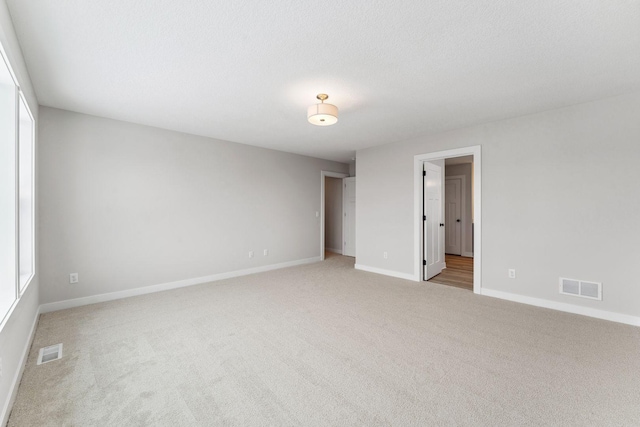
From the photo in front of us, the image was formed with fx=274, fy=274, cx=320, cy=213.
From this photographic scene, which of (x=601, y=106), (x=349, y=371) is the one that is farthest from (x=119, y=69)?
(x=601, y=106)

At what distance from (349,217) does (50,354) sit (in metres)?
5.77

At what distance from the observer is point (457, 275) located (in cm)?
502

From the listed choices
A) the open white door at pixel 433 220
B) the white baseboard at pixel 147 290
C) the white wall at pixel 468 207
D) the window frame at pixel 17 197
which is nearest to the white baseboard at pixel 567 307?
the open white door at pixel 433 220

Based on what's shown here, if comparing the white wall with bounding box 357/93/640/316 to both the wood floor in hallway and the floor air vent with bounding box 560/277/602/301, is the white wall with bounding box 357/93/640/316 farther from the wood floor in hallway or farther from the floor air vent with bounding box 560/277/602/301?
the wood floor in hallway

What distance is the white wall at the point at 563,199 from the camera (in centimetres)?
292

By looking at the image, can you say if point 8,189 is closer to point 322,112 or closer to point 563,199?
point 322,112

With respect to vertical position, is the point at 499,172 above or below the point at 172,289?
above

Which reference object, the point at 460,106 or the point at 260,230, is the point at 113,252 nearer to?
the point at 260,230

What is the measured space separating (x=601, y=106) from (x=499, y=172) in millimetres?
1155

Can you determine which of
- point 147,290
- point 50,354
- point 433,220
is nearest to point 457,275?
point 433,220

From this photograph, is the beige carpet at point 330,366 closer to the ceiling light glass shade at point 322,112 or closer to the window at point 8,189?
the window at point 8,189

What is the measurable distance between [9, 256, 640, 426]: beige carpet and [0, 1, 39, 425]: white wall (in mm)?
111

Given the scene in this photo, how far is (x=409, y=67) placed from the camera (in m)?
2.34

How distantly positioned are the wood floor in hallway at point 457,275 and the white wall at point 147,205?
300cm
